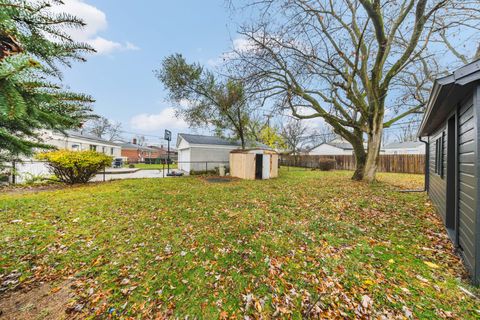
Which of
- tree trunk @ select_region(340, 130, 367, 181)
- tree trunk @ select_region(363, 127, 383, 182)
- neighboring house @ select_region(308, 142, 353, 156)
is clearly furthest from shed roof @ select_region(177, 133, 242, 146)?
neighboring house @ select_region(308, 142, 353, 156)

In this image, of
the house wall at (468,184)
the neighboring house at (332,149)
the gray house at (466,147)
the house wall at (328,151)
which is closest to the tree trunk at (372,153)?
the gray house at (466,147)

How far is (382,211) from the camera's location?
5.04 metres

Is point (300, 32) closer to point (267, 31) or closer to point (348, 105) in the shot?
point (267, 31)

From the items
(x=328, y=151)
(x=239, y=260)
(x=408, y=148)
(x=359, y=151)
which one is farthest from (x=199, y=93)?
(x=408, y=148)

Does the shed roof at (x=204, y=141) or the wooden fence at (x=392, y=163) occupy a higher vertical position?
the shed roof at (x=204, y=141)

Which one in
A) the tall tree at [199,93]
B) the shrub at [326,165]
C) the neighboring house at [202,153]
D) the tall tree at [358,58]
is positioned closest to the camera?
the tall tree at [358,58]

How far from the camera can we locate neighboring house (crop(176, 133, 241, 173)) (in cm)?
1452

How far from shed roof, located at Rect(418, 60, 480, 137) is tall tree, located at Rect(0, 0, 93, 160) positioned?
12.6 feet

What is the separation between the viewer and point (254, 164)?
11.8 m

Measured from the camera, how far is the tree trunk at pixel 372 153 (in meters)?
8.77

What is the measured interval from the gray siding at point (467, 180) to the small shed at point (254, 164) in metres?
9.10

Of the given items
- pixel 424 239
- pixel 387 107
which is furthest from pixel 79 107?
pixel 387 107

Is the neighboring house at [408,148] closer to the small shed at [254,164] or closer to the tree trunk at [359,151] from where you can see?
the tree trunk at [359,151]

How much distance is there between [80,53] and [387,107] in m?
11.2
